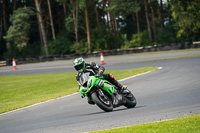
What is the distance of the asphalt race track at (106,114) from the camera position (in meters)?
7.74

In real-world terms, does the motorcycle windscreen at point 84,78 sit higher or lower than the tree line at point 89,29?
lower

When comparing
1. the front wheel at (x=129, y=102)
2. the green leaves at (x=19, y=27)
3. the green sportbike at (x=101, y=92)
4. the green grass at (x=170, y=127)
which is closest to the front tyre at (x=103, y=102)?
the green sportbike at (x=101, y=92)

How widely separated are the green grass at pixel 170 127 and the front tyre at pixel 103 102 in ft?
6.51

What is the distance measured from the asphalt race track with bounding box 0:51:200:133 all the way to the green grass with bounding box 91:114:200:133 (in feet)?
1.81

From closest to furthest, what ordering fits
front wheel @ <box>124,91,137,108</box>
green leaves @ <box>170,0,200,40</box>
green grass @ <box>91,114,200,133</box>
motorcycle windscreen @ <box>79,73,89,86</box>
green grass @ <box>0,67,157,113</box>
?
green grass @ <box>91,114,200,133</box>
motorcycle windscreen @ <box>79,73,89,86</box>
front wheel @ <box>124,91,137,108</box>
green grass @ <box>0,67,157,113</box>
green leaves @ <box>170,0,200,40</box>

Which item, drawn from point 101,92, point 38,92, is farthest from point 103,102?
point 38,92

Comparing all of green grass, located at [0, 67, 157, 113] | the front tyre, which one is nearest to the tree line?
green grass, located at [0, 67, 157, 113]

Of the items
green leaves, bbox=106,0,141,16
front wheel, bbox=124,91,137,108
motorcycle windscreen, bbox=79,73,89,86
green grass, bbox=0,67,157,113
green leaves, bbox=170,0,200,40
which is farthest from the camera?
green leaves, bbox=106,0,141,16

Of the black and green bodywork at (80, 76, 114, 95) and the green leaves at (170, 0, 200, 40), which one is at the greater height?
the green leaves at (170, 0, 200, 40)

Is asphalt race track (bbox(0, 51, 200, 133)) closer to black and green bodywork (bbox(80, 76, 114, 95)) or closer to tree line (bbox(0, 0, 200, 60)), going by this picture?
black and green bodywork (bbox(80, 76, 114, 95))

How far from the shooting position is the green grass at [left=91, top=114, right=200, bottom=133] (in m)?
5.90

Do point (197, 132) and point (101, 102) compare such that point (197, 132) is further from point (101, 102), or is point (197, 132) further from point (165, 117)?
point (101, 102)

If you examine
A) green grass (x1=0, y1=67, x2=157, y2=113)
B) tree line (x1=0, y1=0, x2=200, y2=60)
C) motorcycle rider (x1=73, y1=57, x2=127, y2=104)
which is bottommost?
green grass (x1=0, y1=67, x2=157, y2=113)

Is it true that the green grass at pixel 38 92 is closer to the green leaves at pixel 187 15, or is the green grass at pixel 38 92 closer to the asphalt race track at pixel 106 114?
the asphalt race track at pixel 106 114
